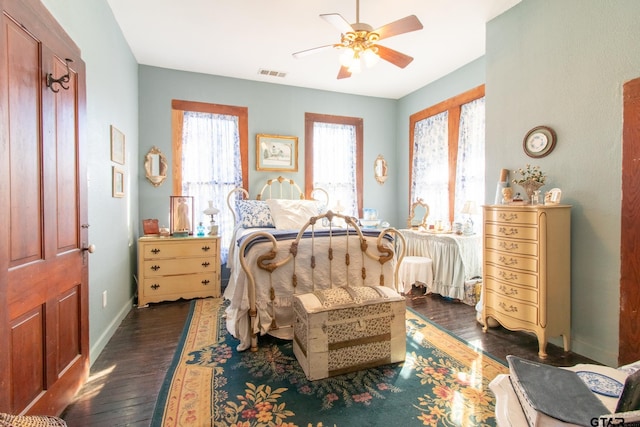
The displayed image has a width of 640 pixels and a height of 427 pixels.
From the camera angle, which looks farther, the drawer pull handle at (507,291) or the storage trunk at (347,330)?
the drawer pull handle at (507,291)

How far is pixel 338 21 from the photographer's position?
223 cm

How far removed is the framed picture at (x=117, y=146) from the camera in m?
2.83

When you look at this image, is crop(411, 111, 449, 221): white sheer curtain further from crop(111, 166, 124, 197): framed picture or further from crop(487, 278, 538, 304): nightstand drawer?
crop(111, 166, 124, 197): framed picture

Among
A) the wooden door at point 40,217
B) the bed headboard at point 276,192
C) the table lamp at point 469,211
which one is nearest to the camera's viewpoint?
the wooden door at point 40,217

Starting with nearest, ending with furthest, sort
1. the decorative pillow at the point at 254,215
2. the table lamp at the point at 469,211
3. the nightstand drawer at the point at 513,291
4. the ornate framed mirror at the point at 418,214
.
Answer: the nightstand drawer at the point at 513,291, the table lamp at the point at 469,211, the decorative pillow at the point at 254,215, the ornate framed mirror at the point at 418,214

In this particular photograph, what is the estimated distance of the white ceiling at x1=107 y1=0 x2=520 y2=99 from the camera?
280 centimetres

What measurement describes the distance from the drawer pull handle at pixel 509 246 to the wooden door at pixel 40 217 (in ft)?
10.2

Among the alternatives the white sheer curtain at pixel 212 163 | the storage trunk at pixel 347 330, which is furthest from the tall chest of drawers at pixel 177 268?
the storage trunk at pixel 347 330

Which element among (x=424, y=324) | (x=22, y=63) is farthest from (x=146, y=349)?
(x=424, y=324)

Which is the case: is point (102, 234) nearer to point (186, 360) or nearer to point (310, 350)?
point (186, 360)

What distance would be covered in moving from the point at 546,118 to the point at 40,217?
362 centimetres

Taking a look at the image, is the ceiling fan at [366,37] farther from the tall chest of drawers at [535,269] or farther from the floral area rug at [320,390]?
the floral area rug at [320,390]

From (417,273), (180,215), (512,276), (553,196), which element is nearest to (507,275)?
(512,276)

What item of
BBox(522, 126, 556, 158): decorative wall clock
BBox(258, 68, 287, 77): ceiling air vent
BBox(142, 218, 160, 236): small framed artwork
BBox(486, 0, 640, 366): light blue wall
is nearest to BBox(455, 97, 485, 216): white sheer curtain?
BBox(486, 0, 640, 366): light blue wall
